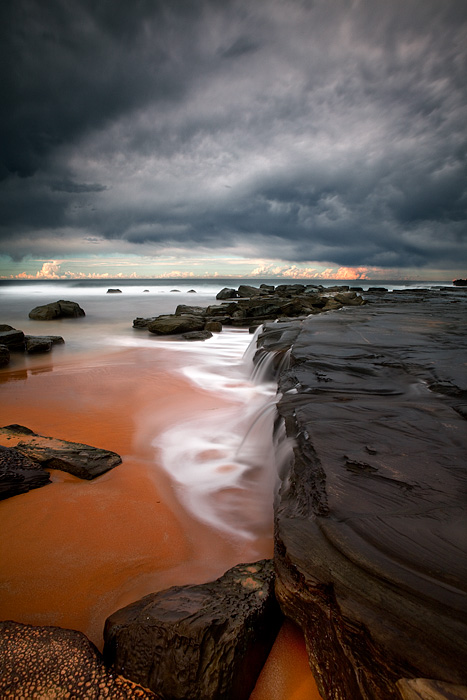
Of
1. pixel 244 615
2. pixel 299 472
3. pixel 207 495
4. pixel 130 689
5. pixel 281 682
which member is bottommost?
pixel 207 495

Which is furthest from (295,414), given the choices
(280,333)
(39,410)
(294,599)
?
(280,333)

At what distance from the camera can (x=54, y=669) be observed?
130 cm

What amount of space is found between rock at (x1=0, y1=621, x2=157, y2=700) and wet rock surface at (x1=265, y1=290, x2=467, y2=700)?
30.4 inches

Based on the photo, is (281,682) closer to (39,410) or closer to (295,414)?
(295,414)

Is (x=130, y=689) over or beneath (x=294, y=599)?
beneath

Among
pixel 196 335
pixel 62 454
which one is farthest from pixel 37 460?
pixel 196 335

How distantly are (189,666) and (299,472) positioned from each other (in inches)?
42.7

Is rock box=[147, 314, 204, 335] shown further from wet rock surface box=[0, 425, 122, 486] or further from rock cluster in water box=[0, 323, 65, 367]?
wet rock surface box=[0, 425, 122, 486]

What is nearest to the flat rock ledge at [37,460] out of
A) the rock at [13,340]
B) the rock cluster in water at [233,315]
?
the rock at [13,340]

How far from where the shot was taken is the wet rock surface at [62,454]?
3115mm

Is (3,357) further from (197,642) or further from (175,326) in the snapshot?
(197,642)

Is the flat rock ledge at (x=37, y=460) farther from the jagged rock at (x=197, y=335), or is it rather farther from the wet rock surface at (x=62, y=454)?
the jagged rock at (x=197, y=335)

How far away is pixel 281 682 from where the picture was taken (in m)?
1.40

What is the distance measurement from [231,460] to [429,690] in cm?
297
